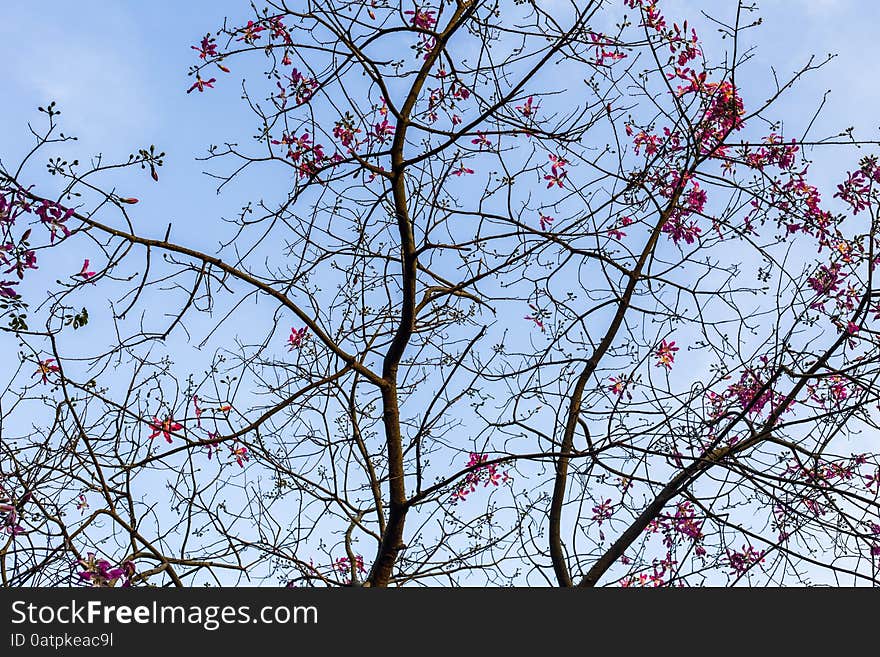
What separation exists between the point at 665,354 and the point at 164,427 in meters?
2.27

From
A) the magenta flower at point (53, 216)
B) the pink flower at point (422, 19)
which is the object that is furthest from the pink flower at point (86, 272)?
the pink flower at point (422, 19)

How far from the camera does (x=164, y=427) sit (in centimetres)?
374

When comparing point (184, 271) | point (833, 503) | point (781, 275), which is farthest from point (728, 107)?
point (184, 271)

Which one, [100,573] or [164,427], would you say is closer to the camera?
[100,573]

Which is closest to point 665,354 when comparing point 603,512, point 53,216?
point 603,512

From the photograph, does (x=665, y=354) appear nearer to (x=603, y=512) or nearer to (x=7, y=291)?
(x=603, y=512)

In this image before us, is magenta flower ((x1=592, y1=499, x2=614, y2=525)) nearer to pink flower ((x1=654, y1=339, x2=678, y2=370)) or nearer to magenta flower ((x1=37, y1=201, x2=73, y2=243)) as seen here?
pink flower ((x1=654, y1=339, x2=678, y2=370))

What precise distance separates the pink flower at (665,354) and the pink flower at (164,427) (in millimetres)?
2198

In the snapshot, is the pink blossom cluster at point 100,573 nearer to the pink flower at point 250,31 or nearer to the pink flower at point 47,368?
the pink flower at point 47,368

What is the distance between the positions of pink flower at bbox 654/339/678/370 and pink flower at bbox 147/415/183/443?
220 cm

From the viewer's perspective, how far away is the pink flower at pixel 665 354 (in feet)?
12.8

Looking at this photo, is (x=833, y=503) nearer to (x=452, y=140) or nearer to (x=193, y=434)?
(x=452, y=140)

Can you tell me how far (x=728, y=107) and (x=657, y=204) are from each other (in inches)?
21.6

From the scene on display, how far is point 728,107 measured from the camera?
3992mm
